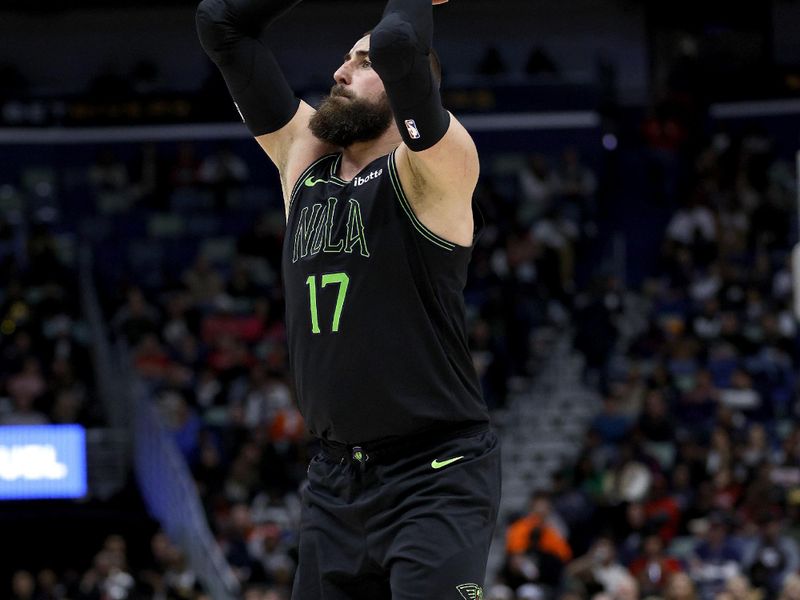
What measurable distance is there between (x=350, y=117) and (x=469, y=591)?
1.53m

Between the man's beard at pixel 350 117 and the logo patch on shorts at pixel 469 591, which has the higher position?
the man's beard at pixel 350 117

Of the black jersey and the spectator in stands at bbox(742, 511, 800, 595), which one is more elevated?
the black jersey

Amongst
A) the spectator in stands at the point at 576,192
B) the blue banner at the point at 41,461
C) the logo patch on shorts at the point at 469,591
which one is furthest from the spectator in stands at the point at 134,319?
the logo patch on shorts at the point at 469,591

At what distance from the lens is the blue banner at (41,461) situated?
1734 cm

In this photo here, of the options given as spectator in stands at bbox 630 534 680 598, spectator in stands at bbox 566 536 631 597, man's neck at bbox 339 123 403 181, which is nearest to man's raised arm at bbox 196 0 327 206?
man's neck at bbox 339 123 403 181

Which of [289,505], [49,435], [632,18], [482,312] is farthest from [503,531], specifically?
[632,18]

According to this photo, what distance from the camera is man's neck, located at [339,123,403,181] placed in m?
4.69

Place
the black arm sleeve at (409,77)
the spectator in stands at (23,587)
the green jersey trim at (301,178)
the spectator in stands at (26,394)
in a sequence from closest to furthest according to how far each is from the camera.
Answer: the black arm sleeve at (409,77) < the green jersey trim at (301,178) < the spectator in stands at (23,587) < the spectator in stands at (26,394)

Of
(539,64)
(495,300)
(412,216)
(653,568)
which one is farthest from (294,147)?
(539,64)

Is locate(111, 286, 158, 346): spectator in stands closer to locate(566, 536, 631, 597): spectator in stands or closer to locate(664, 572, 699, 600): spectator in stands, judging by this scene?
locate(566, 536, 631, 597): spectator in stands

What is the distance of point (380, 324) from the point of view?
430 cm

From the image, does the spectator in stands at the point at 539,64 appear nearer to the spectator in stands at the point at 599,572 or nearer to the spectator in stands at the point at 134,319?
the spectator in stands at the point at 134,319

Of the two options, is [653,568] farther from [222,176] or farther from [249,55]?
[222,176]

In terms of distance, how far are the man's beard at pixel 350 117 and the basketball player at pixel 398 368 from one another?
165 millimetres
